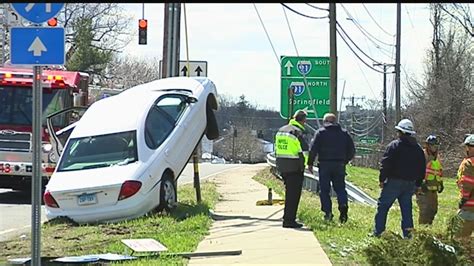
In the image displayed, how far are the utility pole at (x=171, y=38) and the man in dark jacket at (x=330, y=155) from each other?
17.7 feet

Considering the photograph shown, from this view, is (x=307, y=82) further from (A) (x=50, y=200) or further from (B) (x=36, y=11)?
(B) (x=36, y=11)

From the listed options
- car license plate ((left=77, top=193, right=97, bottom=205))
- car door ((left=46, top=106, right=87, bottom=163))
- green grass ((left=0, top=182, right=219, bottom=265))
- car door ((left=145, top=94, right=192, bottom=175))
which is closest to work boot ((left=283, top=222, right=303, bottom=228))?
green grass ((left=0, top=182, right=219, bottom=265))

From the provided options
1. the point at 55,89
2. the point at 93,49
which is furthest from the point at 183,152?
the point at 93,49

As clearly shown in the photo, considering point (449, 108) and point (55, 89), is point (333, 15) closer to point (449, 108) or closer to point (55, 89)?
point (55, 89)

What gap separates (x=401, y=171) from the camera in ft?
35.0

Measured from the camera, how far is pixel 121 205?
1223 centimetres

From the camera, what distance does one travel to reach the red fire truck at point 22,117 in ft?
56.3

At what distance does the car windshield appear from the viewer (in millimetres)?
12953

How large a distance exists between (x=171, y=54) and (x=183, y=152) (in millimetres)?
4325

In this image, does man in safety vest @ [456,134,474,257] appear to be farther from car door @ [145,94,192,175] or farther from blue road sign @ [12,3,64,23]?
blue road sign @ [12,3,64,23]

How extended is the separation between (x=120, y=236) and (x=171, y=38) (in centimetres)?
736

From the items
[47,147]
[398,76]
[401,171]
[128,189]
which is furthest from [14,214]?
[398,76]

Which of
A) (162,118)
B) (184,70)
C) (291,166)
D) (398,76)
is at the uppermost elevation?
(398,76)

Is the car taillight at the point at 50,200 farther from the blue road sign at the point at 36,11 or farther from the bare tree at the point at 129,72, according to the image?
the bare tree at the point at 129,72
